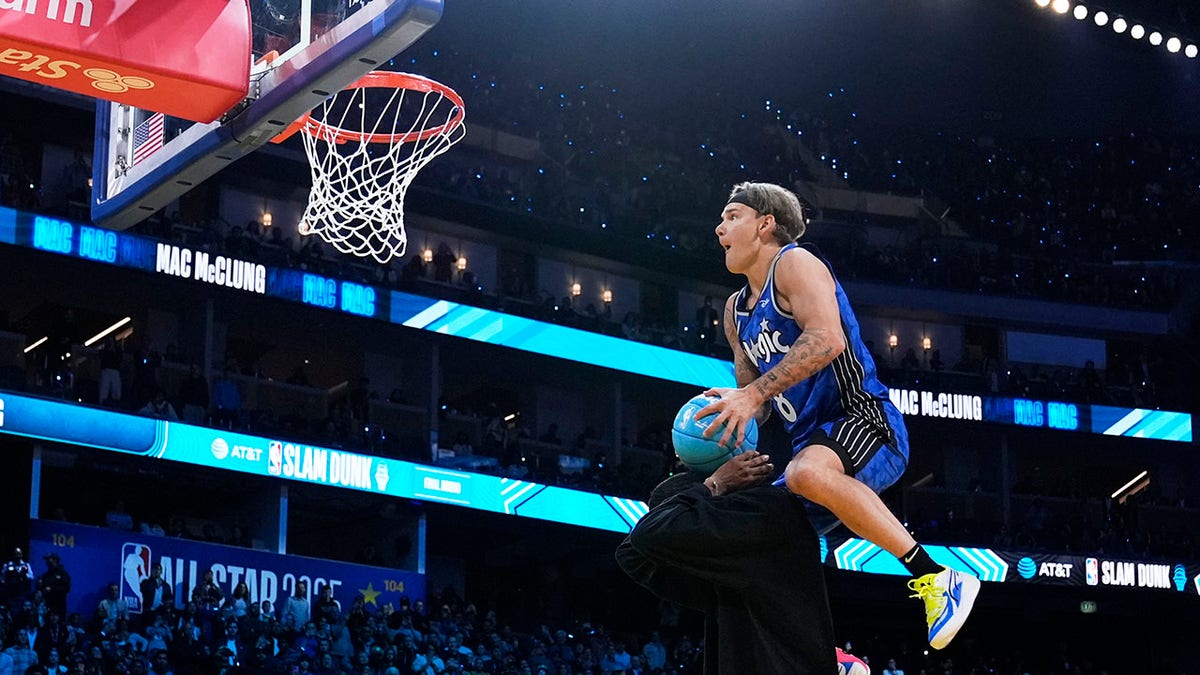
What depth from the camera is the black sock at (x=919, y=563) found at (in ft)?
19.9

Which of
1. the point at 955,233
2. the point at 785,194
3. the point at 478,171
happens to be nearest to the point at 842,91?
the point at 955,233

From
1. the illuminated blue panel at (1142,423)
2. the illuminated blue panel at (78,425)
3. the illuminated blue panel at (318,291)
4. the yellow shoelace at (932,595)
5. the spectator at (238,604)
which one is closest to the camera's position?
the yellow shoelace at (932,595)

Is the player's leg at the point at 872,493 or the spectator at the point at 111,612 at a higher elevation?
the spectator at the point at 111,612

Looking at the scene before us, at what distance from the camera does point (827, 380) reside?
6.06 m

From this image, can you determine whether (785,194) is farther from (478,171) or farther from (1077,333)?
(1077,333)

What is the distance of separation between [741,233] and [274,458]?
74.0ft

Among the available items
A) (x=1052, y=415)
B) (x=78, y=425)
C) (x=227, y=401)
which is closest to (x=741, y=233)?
(x=78, y=425)

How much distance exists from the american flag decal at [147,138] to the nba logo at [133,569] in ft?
55.3

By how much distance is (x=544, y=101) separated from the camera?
124 feet

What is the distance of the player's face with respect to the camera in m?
6.16

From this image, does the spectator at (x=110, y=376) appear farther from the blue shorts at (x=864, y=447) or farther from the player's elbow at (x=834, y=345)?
the player's elbow at (x=834, y=345)

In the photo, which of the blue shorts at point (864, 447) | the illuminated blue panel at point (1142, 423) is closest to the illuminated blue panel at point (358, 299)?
the illuminated blue panel at point (1142, 423)

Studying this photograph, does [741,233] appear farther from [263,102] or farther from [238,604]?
[238,604]

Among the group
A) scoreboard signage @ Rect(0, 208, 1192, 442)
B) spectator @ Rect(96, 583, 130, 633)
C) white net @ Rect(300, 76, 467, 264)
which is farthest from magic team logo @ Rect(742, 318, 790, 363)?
scoreboard signage @ Rect(0, 208, 1192, 442)
